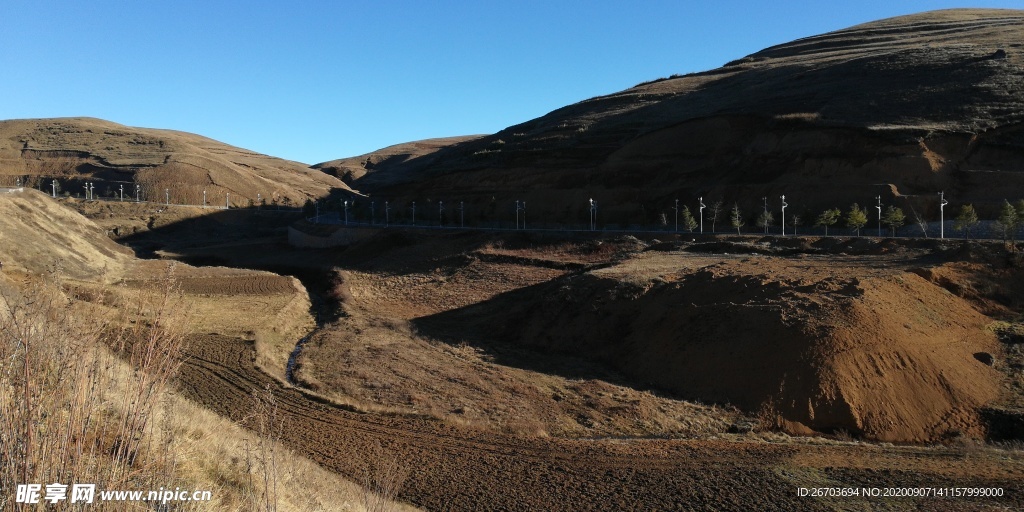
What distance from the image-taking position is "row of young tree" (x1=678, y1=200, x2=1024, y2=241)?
32531 mm

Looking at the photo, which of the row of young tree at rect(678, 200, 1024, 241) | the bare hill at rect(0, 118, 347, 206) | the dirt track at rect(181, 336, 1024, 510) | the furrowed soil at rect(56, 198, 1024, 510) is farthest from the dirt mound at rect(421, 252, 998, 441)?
the bare hill at rect(0, 118, 347, 206)

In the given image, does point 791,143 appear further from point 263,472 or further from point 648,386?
point 263,472

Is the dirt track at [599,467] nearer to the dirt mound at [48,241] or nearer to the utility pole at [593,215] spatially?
the dirt mound at [48,241]

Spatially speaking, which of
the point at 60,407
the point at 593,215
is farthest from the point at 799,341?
the point at 593,215

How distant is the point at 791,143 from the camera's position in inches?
2149

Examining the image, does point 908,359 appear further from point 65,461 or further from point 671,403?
point 65,461

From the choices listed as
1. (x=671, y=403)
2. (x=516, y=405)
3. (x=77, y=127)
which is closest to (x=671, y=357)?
(x=671, y=403)

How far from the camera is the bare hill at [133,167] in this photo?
109 metres

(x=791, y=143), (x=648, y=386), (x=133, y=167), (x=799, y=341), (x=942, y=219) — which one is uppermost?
(x=133, y=167)

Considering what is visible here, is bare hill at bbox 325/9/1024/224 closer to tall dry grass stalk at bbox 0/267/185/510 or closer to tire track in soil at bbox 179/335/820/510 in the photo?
tire track in soil at bbox 179/335/820/510

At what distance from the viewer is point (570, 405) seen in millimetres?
20188

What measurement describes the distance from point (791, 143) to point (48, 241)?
5293 cm

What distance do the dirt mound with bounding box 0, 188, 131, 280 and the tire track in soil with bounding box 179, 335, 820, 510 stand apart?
19861 mm

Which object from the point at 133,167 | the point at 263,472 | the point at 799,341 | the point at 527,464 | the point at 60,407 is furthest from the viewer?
the point at 133,167
